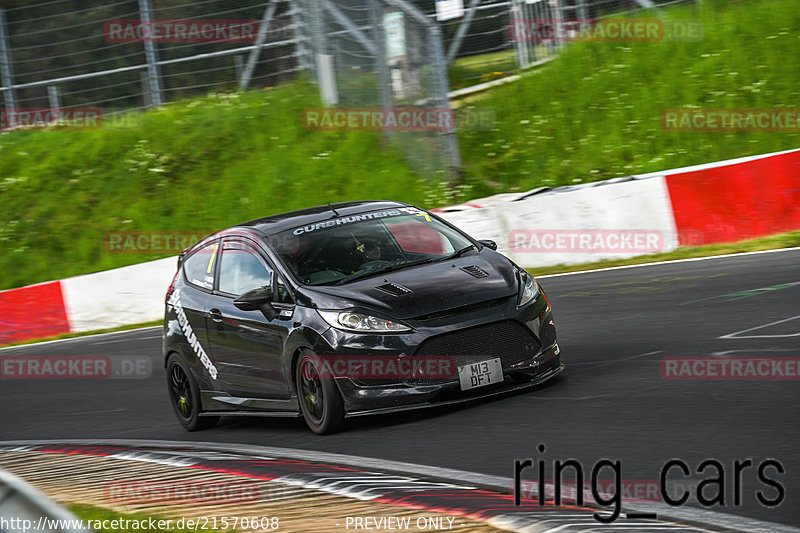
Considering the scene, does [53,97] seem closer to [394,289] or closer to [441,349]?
[394,289]

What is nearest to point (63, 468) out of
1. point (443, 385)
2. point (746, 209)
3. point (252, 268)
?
point (252, 268)

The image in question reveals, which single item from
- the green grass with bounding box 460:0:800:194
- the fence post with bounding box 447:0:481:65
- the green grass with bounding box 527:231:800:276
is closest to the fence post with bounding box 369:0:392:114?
the green grass with bounding box 460:0:800:194

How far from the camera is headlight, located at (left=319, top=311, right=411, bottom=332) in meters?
7.32

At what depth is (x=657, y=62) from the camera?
65.8ft

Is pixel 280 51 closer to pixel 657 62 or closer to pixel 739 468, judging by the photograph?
pixel 657 62

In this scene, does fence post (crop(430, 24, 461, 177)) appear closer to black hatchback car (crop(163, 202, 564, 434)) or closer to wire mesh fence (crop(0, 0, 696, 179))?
wire mesh fence (crop(0, 0, 696, 179))

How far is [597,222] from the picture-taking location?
1503cm

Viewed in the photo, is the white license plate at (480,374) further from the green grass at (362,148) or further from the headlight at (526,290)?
the green grass at (362,148)

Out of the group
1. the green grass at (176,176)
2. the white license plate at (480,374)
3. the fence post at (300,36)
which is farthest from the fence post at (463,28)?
the white license plate at (480,374)

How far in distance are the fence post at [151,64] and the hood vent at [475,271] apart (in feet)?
50.7

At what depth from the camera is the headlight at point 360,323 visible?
7.32 metres

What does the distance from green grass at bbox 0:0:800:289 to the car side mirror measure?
10.5 m

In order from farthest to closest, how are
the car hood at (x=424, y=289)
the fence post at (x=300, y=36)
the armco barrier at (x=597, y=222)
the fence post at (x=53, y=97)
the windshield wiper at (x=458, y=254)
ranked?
the fence post at (x=53, y=97)
the fence post at (x=300, y=36)
the armco barrier at (x=597, y=222)
the windshield wiper at (x=458, y=254)
the car hood at (x=424, y=289)

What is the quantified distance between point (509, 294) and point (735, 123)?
11.1 meters
